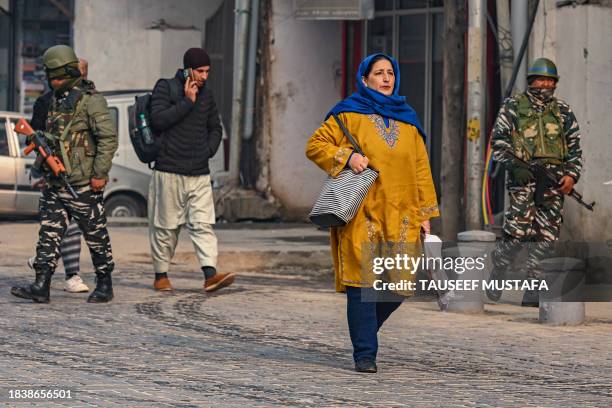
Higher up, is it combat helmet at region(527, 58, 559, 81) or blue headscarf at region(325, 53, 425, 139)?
combat helmet at region(527, 58, 559, 81)

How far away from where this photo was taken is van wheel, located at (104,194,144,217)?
20031 millimetres

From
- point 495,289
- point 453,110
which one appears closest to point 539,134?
point 495,289

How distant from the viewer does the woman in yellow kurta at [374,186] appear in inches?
325

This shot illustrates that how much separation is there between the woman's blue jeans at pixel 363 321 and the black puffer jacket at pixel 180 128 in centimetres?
401

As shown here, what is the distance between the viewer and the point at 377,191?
8.32 metres

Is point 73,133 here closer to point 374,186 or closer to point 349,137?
point 349,137

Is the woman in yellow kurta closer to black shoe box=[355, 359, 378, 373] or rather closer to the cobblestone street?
black shoe box=[355, 359, 378, 373]

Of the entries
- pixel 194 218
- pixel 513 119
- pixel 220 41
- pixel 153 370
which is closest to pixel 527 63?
pixel 513 119

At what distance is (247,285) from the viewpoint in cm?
1329

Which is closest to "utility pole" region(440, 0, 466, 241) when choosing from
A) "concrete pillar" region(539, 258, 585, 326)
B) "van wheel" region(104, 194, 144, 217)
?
"concrete pillar" region(539, 258, 585, 326)

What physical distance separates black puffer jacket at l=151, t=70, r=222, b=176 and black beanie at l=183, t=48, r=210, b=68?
0.76 feet

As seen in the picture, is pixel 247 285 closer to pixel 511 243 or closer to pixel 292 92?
pixel 511 243

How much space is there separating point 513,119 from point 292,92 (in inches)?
328

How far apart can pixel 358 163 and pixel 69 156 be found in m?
3.69
